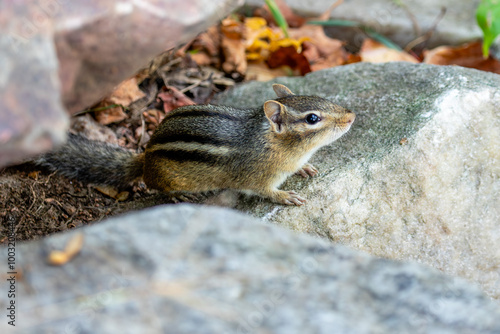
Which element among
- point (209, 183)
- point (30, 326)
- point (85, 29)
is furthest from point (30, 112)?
point (209, 183)

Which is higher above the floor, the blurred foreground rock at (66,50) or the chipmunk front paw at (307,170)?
the blurred foreground rock at (66,50)

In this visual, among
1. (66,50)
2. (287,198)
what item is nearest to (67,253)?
(66,50)

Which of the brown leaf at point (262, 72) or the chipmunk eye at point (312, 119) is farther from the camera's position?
the brown leaf at point (262, 72)

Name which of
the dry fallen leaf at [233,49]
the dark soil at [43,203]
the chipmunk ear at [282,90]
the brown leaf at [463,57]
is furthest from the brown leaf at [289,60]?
the dark soil at [43,203]

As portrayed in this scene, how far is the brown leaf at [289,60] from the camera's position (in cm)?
603

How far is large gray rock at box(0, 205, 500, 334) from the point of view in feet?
6.23

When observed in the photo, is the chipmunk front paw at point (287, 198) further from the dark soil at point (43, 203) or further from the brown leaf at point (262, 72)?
the brown leaf at point (262, 72)

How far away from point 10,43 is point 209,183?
7.79 feet

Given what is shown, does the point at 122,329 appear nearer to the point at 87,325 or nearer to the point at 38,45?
the point at 87,325

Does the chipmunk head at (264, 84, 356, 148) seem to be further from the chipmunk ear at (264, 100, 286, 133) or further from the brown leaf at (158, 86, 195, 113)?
the brown leaf at (158, 86, 195, 113)

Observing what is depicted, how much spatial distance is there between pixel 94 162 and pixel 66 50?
2.11 m

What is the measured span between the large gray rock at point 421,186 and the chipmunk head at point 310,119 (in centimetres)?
28

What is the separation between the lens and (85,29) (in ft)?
7.47

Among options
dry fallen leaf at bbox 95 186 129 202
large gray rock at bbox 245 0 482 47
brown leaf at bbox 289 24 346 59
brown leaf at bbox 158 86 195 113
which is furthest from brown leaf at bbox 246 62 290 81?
dry fallen leaf at bbox 95 186 129 202
